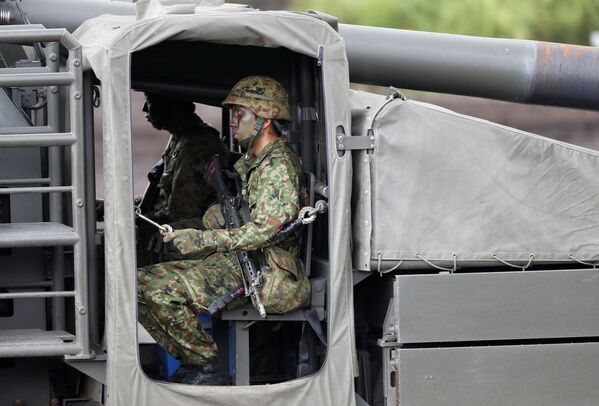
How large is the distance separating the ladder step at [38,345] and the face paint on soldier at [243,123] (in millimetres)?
1171

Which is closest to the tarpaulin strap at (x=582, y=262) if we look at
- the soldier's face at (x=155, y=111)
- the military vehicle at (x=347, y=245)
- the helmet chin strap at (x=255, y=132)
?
the military vehicle at (x=347, y=245)

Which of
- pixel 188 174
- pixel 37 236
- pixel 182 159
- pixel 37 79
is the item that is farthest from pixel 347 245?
pixel 182 159

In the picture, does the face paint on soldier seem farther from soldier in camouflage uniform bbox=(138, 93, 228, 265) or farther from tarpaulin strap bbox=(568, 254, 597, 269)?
tarpaulin strap bbox=(568, 254, 597, 269)

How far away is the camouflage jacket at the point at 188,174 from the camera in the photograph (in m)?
6.41

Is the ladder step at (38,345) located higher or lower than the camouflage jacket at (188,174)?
lower

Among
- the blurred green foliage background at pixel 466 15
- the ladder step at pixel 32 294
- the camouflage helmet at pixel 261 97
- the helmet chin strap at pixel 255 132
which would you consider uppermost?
the blurred green foliage background at pixel 466 15

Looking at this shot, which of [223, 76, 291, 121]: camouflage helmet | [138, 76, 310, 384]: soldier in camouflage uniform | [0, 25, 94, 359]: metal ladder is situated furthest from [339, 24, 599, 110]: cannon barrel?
[0, 25, 94, 359]: metal ladder

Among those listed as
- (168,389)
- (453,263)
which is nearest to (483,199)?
(453,263)

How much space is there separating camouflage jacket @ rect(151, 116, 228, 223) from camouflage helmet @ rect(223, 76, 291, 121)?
1.12 m

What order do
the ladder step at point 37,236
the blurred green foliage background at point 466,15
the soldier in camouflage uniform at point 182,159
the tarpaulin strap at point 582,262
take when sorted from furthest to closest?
the blurred green foliage background at point 466,15 → the soldier in camouflage uniform at point 182,159 → the tarpaulin strap at point 582,262 → the ladder step at point 37,236

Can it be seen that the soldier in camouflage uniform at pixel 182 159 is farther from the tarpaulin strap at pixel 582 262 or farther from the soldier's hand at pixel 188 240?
the tarpaulin strap at pixel 582 262

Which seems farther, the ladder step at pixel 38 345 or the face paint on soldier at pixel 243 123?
the face paint on soldier at pixel 243 123

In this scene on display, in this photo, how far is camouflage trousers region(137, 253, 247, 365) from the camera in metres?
4.95

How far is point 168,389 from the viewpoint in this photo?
464 cm
